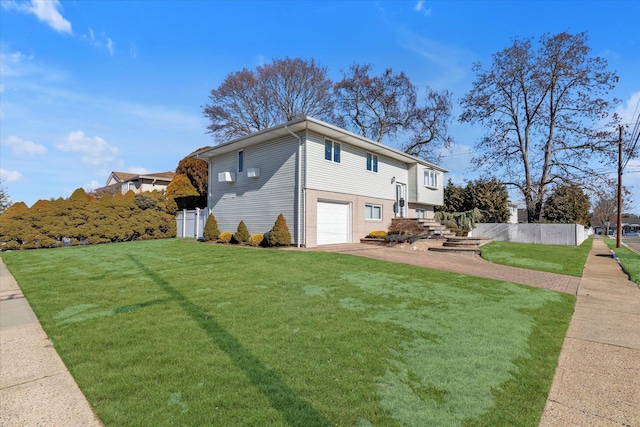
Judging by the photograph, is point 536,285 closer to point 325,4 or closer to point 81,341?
point 81,341

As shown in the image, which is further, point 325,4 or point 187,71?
point 187,71

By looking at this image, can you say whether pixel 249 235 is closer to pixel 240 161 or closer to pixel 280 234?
pixel 280 234

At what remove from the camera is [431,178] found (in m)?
22.8

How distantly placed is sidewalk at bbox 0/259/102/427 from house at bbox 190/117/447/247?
9.83 m

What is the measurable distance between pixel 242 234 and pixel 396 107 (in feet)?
67.0

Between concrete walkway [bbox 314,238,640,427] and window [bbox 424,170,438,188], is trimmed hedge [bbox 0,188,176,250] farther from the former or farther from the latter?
concrete walkway [bbox 314,238,640,427]

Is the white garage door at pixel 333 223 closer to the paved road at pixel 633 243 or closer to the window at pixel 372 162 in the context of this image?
the window at pixel 372 162

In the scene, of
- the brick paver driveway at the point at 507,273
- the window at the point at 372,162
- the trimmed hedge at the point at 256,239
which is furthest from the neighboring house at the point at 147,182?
the brick paver driveway at the point at 507,273

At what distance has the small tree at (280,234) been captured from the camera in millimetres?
13289

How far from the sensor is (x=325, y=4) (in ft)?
39.7

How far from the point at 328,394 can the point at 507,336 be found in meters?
2.86

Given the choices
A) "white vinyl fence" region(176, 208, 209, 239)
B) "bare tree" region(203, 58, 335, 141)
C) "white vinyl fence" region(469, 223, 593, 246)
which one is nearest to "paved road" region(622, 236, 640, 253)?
"white vinyl fence" region(469, 223, 593, 246)

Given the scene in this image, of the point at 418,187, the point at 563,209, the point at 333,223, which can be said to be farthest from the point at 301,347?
the point at 563,209

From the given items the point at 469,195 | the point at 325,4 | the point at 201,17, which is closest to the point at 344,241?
the point at 325,4
